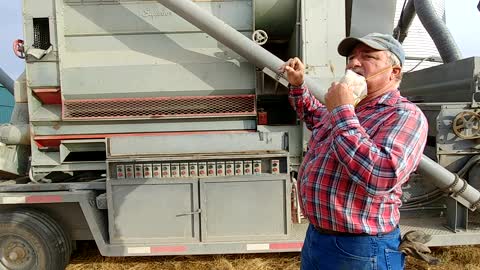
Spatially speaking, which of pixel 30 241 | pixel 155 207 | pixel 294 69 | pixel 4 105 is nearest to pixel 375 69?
pixel 294 69

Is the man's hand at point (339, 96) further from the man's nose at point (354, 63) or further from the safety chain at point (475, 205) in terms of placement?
the safety chain at point (475, 205)

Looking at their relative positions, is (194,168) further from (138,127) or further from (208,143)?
(138,127)

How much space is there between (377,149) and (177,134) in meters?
2.31

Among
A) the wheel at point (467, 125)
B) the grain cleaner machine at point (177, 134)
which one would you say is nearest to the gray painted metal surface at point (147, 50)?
the grain cleaner machine at point (177, 134)

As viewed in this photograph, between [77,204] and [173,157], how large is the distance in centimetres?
106

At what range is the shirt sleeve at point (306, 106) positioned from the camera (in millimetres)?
2215

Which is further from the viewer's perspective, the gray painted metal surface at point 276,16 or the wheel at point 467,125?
the gray painted metal surface at point 276,16

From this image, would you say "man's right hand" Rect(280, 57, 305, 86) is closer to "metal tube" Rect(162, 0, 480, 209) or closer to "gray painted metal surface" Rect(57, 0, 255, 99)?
"metal tube" Rect(162, 0, 480, 209)

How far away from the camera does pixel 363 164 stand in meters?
1.39

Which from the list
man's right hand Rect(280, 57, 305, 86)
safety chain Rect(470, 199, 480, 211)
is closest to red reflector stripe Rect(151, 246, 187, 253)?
man's right hand Rect(280, 57, 305, 86)

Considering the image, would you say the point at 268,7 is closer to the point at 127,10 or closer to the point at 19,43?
the point at 127,10

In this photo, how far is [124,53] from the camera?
11.5 ft

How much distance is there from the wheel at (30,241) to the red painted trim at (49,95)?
1.02 m

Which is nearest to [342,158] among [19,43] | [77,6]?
[77,6]
